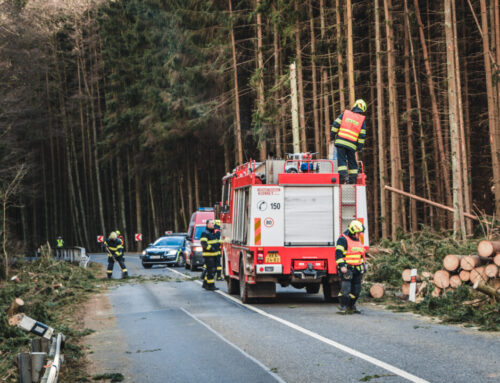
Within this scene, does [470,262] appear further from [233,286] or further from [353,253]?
[233,286]

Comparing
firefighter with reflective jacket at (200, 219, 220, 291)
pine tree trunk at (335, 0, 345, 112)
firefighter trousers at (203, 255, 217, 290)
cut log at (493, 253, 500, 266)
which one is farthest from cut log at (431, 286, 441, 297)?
pine tree trunk at (335, 0, 345, 112)

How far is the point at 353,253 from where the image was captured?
14.1m

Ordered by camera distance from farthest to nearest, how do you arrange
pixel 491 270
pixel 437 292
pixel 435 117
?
pixel 435 117 → pixel 437 292 → pixel 491 270

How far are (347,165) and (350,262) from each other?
319 cm

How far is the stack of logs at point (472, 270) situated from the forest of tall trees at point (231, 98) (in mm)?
5925

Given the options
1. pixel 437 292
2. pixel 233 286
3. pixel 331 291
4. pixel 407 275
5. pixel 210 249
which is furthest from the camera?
pixel 210 249

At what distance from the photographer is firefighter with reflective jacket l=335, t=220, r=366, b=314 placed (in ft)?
46.2

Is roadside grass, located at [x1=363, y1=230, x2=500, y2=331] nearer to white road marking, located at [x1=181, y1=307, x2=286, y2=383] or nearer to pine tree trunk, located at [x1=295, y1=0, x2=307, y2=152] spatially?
white road marking, located at [x1=181, y1=307, x2=286, y2=383]

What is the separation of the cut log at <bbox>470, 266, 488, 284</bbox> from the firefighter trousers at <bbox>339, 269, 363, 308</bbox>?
2.14 m

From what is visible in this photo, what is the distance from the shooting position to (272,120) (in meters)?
29.2

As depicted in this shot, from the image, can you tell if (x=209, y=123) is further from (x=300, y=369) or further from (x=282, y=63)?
(x=300, y=369)

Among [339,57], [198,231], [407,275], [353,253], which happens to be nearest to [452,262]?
[407,275]

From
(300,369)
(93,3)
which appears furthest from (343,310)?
(93,3)

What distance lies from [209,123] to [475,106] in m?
13.5
